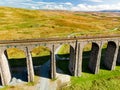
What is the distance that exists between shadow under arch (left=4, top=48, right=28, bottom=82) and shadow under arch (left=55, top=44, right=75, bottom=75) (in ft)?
41.2

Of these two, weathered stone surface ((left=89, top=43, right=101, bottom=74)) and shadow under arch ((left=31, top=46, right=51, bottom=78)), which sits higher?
weathered stone surface ((left=89, top=43, right=101, bottom=74))

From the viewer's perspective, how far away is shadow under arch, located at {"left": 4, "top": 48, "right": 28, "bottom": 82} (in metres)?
57.3

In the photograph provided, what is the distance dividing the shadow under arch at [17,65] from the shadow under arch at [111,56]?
30232 mm

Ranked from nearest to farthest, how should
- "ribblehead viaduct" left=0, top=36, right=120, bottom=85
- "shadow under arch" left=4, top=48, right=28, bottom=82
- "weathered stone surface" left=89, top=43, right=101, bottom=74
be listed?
"ribblehead viaduct" left=0, top=36, right=120, bottom=85
"weathered stone surface" left=89, top=43, right=101, bottom=74
"shadow under arch" left=4, top=48, right=28, bottom=82

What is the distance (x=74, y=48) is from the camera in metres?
53.1

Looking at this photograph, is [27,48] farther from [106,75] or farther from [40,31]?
[40,31]

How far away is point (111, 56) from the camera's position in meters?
59.8

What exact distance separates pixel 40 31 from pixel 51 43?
6270cm

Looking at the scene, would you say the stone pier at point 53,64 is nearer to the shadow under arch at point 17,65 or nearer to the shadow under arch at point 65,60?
the shadow under arch at point 65,60

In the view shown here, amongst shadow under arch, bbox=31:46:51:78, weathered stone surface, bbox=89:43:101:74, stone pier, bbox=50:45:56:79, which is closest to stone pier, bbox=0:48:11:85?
shadow under arch, bbox=31:46:51:78

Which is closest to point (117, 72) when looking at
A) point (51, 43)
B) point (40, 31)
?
point (51, 43)

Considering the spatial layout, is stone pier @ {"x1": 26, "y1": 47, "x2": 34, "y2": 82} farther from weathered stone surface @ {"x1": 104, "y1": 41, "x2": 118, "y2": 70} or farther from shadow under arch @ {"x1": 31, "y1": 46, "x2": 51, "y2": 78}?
weathered stone surface @ {"x1": 104, "y1": 41, "x2": 118, "y2": 70}

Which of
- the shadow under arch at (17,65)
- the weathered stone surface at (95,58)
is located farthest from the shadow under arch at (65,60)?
the shadow under arch at (17,65)

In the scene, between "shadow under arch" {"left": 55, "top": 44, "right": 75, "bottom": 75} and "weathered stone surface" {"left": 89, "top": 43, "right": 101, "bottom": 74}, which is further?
"shadow under arch" {"left": 55, "top": 44, "right": 75, "bottom": 75}
